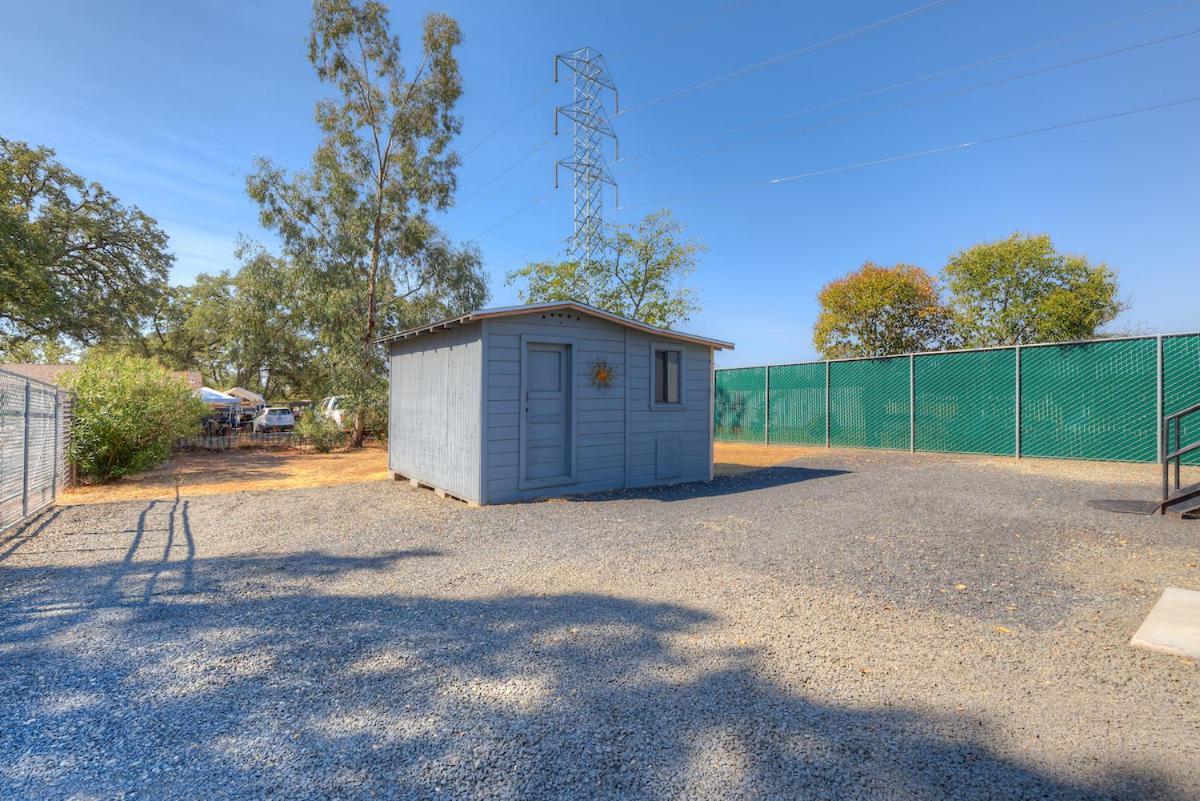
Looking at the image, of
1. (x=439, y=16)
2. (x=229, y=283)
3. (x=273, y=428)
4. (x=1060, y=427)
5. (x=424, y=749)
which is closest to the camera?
(x=424, y=749)

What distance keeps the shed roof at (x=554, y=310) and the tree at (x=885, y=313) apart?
1335cm

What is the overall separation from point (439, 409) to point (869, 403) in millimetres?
11049

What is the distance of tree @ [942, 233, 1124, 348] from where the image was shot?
1736 cm

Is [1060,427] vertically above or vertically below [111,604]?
above

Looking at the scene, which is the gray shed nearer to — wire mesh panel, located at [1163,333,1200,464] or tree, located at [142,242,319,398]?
wire mesh panel, located at [1163,333,1200,464]

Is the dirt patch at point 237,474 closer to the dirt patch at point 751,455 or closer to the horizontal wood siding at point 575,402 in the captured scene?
the horizontal wood siding at point 575,402

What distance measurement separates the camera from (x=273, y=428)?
20125 mm

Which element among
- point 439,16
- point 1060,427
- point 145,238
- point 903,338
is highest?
point 439,16

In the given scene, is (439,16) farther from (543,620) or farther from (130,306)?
(543,620)

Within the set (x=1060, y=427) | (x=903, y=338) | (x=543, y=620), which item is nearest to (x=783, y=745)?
(x=543, y=620)

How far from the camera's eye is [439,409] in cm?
826

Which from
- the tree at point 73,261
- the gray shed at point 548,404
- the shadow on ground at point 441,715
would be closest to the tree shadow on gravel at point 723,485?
the gray shed at point 548,404

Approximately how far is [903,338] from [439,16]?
19154 millimetres

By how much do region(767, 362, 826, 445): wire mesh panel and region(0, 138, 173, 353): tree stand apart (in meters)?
21.3
